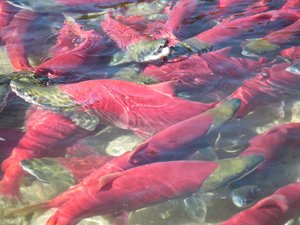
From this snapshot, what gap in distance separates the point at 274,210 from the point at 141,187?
81 centimetres

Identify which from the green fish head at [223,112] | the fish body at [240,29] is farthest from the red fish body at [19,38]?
the green fish head at [223,112]

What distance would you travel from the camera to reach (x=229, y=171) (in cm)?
296

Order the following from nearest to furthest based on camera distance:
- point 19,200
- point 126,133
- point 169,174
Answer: point 169,174 → point 19,200 → point 126,133

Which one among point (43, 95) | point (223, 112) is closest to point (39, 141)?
point (43, 95)

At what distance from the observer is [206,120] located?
3.36 m

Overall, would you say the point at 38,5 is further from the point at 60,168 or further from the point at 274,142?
the point at 274,142

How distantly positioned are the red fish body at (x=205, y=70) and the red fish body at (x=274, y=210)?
145 cm

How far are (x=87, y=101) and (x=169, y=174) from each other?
1.17 metres

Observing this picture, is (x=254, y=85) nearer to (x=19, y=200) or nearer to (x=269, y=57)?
(x=269, y=57)

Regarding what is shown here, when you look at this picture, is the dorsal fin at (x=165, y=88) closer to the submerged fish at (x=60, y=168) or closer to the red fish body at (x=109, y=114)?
the red fish body at (x=109, y=114)

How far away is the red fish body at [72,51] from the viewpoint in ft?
14.2

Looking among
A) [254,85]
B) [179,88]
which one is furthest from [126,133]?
[254,85]

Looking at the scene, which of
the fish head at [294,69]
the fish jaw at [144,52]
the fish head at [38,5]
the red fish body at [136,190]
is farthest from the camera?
the fish head at [38,5]

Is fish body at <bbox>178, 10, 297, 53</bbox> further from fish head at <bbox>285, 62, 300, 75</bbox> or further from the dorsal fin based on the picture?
the dorsal fin
